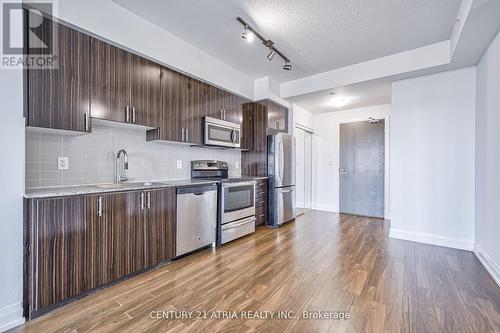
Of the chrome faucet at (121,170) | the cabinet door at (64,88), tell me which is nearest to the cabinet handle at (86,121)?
the cabinet door at (64,88)

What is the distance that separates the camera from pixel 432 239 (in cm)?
328

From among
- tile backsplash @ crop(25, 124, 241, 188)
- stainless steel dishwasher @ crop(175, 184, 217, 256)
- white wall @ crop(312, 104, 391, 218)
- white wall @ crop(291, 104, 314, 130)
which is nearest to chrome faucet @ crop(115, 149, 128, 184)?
tile backsplash @ crop(25, 124, 241, 188)

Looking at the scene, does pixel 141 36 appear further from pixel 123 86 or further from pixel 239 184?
pixel 239 184

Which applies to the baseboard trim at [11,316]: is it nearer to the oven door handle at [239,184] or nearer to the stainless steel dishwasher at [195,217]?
the stainless steel dishwasher at [195,217]

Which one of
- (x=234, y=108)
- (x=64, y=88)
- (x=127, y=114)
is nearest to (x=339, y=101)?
(x=234, y=108)

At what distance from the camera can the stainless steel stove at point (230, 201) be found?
3.11 metres

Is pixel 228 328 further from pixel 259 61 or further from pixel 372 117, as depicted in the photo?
pixel 372 117

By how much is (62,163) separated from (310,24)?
2971 mm

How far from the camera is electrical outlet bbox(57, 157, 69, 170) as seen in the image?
2.09 meters

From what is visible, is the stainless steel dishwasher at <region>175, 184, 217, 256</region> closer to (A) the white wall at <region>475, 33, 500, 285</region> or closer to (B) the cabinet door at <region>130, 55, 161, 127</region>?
(B) the cabinet door at <region>130, 55, 161, 127</region>

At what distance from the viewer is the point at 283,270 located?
239cm

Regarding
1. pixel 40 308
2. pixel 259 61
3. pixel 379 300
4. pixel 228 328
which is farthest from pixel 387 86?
pixel 40 308

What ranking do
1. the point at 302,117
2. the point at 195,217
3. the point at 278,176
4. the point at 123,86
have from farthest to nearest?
the point at 302,117 < the point at 278,176 < the point at 195,217 < the point at 123,86

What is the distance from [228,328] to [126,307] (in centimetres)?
84
